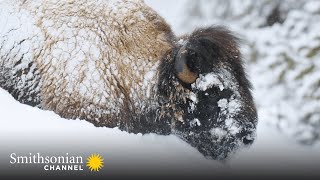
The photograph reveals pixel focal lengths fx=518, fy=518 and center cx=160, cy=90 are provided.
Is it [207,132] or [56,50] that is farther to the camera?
[56,50]

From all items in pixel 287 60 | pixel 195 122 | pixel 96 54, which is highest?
pixel 287 60

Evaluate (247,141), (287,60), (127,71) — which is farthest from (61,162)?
(287,60)

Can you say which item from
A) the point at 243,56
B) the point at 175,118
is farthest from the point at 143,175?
the point at 243,56

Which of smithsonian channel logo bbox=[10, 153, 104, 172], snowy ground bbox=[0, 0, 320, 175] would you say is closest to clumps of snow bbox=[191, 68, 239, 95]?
snowy ground bbox=[0, 0, 320, 175]

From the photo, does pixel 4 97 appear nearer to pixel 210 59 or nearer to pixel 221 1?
pixel 210 59

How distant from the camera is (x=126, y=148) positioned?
285cm

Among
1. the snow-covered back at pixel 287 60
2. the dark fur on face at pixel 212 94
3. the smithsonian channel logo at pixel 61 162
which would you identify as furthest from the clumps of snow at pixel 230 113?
the smithsonian channel logo at pixel 61 162

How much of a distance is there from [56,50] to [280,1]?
1589 millimetres

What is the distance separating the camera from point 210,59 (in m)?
2.65

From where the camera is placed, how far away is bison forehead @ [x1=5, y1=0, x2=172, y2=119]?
9.42 ft

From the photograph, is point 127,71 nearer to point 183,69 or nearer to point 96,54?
point 96,54

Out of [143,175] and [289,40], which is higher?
[289,40]

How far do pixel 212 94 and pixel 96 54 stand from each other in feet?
2.30

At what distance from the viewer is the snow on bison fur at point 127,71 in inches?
106
